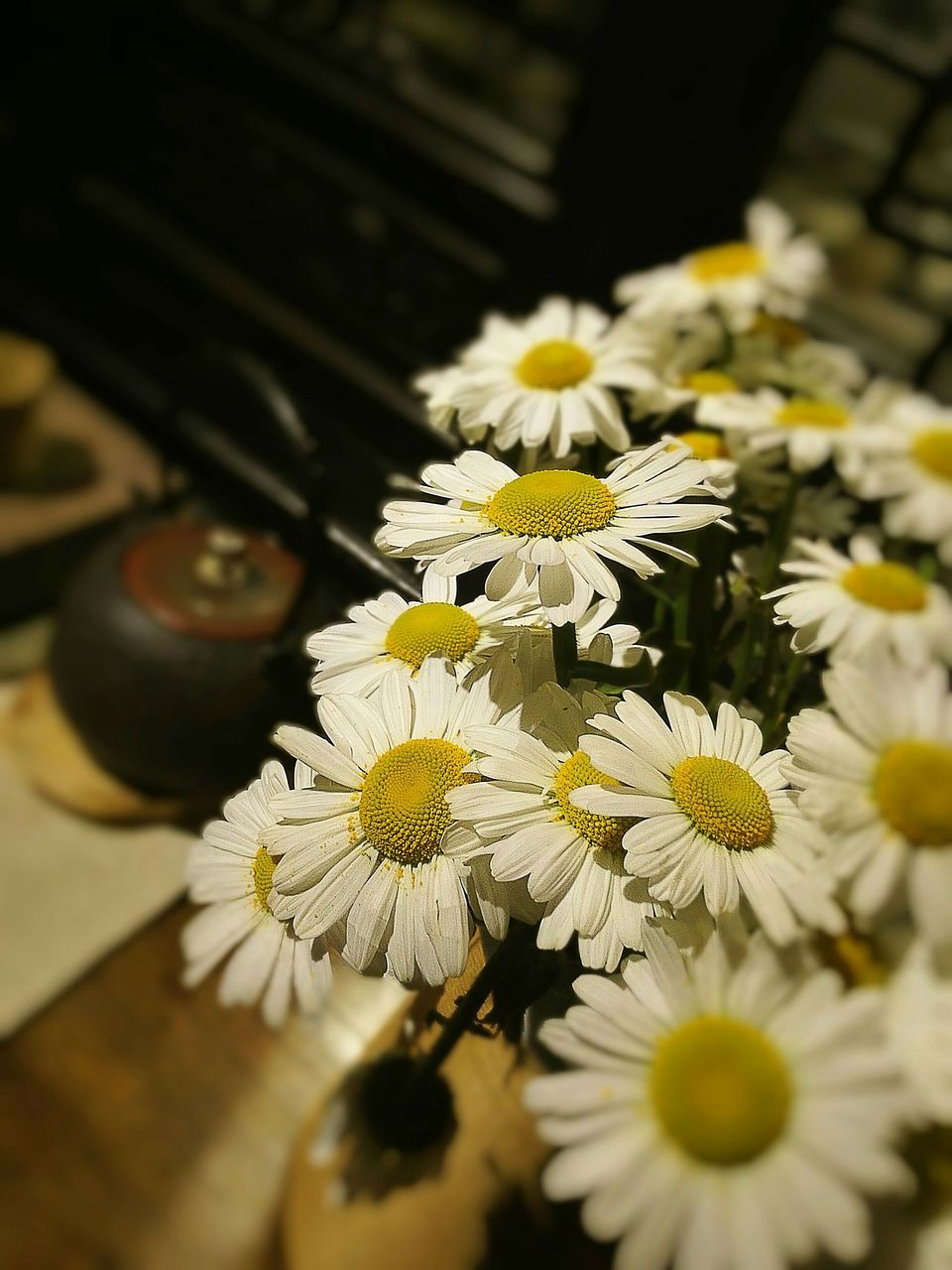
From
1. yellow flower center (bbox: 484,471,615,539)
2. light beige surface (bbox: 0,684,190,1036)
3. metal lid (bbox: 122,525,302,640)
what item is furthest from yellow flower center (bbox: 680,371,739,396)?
light beige surface (bbox: 0,684,190,1036)

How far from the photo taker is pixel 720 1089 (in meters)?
0.26

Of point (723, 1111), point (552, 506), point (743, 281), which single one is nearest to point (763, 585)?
point (552, 506)

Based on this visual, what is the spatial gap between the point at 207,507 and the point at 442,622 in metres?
1.28

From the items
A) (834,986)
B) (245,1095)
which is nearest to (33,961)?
(245,1095)

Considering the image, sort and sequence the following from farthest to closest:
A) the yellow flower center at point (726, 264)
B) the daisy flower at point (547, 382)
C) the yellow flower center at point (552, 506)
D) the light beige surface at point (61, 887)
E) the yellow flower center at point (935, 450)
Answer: the light beige surface at point (61, 887), the yellow flower center at point (726, 264), the yellow flower center at point (935, 450), the daisy flower at point (547, 382), the yellow flower center at point (552, 506)

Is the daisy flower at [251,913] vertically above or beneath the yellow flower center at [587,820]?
beneath

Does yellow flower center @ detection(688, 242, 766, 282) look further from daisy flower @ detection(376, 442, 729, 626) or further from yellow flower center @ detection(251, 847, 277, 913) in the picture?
yellow flower center @ detection(251, 847, 277, 913)

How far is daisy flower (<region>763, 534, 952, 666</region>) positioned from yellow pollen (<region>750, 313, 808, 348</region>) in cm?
26

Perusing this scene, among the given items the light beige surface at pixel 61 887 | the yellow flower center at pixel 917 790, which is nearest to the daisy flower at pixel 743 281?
the yellow flower center at pixel 917 790

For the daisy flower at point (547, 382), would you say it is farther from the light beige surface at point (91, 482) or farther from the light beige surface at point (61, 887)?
the light beige surface at point (91, 482)

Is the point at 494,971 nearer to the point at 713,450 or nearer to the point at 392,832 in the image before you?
the point at 392,832

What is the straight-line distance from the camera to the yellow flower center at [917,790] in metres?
0.26

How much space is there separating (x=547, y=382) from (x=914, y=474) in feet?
0.83

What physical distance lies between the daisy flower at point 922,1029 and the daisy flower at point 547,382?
0.86ft
